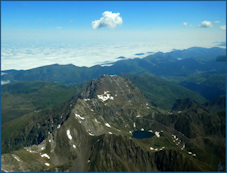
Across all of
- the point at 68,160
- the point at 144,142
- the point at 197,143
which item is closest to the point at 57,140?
the point at 68,160

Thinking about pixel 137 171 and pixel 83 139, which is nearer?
pixel 137 171

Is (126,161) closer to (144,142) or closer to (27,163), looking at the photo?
(144,142)

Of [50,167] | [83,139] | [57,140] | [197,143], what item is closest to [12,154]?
[50,167]

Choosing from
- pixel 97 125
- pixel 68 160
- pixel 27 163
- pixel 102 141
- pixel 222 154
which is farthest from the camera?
pixel 97 125

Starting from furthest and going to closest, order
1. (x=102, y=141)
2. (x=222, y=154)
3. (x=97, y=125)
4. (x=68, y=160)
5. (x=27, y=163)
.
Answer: (x=97, y=125)
(x=222, y=154)
(x=102, y=141)
(x=68, y=160)
(x=27, y=163)

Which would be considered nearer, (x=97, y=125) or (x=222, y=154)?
(x=222, y=154)

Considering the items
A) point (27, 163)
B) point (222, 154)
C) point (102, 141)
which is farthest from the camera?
point (222, 154)

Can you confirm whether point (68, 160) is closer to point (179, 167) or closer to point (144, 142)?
point (144, 142)

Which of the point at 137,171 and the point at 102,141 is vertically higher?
the point at 102,141

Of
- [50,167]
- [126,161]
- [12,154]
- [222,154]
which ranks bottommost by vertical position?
[222,154]
